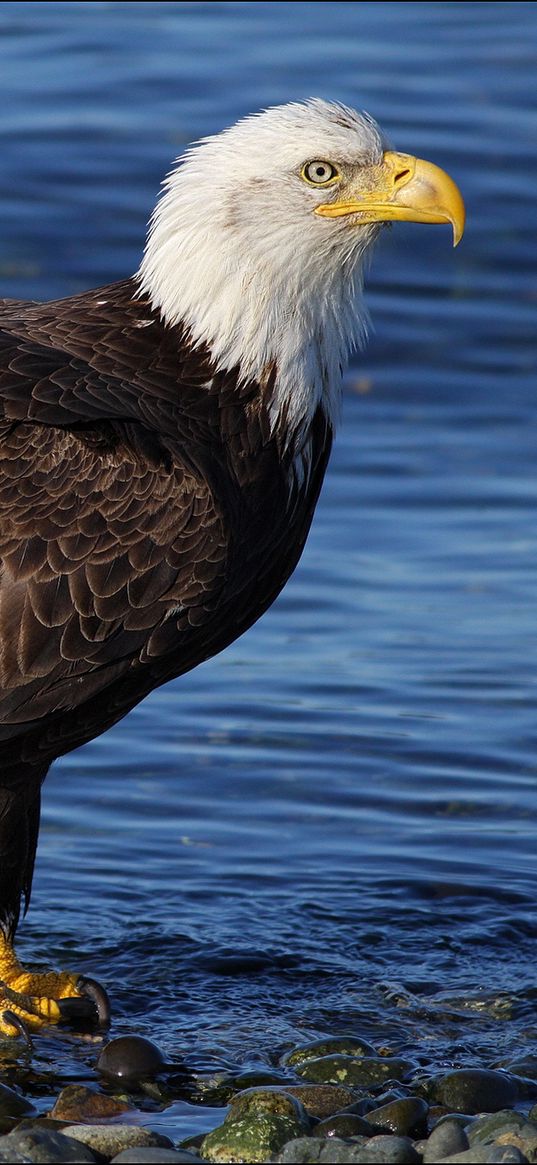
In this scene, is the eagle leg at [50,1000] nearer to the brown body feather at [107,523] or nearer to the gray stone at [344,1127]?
the brown body feather at [107,523]

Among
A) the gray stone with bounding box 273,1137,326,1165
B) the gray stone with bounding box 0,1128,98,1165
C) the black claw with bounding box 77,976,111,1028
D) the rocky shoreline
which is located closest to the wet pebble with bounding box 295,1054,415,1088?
the rocky shoreline

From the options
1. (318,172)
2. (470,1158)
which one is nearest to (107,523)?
(318,172)

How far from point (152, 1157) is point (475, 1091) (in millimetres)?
1246

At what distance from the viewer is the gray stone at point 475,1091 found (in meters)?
5.66

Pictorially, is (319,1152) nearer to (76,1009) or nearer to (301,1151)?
(301,1151)

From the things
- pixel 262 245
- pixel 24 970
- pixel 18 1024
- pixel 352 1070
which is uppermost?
pixel 262 245

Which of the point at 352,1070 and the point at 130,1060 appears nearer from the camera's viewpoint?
the point at 352,1070

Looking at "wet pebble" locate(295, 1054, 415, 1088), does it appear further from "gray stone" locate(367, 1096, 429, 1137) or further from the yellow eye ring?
the yellow eye ring

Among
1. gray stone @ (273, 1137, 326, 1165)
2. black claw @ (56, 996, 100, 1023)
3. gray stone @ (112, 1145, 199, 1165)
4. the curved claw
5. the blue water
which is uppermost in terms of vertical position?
the blue water

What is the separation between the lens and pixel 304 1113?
5441mm

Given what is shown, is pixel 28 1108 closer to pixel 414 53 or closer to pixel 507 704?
pixel 507 704

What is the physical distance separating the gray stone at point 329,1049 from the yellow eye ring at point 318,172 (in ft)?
8.94

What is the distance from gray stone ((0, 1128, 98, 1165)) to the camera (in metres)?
4.96

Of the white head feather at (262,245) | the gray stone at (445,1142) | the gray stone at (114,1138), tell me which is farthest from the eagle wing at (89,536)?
the gray stone at (445,1142)
